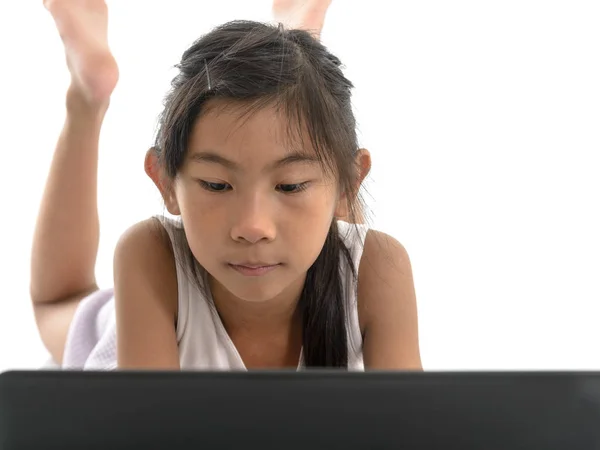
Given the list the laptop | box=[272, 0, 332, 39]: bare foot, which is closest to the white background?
box=[272, 0, 332, 39]: bare foot

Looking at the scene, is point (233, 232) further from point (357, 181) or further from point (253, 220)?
point (357, 181)

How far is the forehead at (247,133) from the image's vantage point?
105 cm

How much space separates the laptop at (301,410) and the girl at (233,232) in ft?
1.51

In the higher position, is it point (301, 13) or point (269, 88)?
point (301, 13)

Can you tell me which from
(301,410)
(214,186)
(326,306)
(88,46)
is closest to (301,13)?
(88,46)

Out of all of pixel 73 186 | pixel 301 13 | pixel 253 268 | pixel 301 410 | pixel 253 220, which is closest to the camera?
pixel 301 410

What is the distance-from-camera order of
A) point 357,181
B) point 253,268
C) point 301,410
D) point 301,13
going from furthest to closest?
1. point 301,13
2. point 357,181
3. point 253,268
4. point 301,410

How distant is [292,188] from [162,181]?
0.23 m

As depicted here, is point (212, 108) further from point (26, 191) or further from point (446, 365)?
point (26, 191)

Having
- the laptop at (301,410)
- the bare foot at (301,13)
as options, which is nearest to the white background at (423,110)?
the bare foot at (301,13)

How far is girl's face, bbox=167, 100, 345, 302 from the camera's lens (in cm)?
105

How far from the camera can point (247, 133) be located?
3.48 ft

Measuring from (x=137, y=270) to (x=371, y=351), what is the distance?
37 cm

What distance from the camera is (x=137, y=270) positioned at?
136 centimetres
